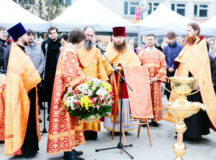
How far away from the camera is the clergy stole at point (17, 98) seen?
345 cm

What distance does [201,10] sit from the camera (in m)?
24.3

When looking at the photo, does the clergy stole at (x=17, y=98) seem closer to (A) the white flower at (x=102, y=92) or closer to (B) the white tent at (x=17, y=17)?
(A) the white flower at (x=102, y=92)

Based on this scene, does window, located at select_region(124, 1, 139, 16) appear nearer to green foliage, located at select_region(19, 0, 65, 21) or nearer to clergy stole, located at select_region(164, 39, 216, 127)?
green foliage, located at select_region(19, 0, 65, 21)

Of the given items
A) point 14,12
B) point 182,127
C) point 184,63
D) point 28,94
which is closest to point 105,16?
point 14,12

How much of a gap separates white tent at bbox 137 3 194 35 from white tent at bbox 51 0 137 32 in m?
0.68

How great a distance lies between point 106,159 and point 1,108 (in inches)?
80.5

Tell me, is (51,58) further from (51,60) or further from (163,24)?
(163,24)

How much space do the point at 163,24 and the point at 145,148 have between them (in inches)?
243

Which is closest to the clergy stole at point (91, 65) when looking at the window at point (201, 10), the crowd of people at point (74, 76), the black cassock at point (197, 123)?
the crowd of people at point (74, 76)

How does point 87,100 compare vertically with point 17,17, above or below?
below

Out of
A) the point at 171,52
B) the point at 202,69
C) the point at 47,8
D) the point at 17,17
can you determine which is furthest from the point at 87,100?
the point at 47,8

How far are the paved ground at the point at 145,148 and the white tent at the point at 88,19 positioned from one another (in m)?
4.07

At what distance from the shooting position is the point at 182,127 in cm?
253

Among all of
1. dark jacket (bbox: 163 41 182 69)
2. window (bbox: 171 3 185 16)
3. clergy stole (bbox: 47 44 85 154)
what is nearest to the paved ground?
clergy stole (bbox: 47 44 85 154)
